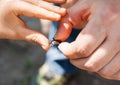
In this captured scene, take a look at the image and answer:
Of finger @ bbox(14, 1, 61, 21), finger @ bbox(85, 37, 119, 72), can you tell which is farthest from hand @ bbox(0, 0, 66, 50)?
finger @ bbox(85, 37, 119, 72)

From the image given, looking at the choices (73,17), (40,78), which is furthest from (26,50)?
(73,17)

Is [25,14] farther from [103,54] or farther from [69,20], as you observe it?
[103,54]

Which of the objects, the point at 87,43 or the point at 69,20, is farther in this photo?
the point at 69,20

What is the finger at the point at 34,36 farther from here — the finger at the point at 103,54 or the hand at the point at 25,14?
the finger at the point at 103,54

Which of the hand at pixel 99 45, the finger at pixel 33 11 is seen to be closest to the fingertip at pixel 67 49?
the hand at pixel 99 45

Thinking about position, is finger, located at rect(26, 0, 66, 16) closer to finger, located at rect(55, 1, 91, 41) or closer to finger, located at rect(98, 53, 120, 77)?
finger, located at rect(55, 1, 91, 41)

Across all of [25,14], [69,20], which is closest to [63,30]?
[69,20]

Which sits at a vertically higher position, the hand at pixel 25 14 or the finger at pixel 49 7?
the finger at pixel 49 7
